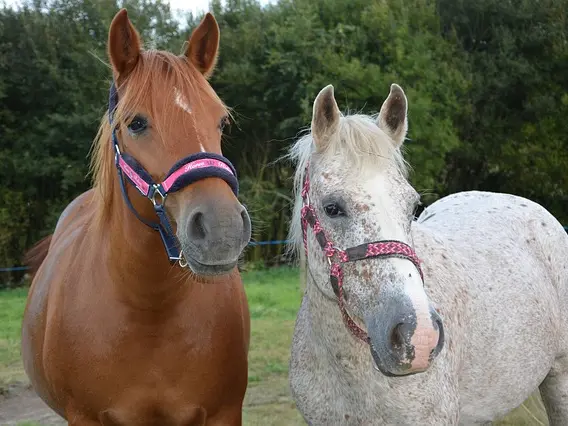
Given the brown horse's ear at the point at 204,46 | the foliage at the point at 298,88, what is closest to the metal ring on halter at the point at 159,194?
the brown horse's ear at the point at 204,46

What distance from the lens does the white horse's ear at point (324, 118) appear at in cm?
249

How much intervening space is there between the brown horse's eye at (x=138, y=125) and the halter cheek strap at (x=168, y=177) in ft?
0.32

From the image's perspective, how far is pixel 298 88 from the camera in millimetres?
13375

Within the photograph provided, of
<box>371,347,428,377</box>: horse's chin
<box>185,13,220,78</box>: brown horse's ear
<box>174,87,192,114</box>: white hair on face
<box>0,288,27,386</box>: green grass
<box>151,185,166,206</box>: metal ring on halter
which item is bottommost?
<box>0,288,27,386</box>: green grass

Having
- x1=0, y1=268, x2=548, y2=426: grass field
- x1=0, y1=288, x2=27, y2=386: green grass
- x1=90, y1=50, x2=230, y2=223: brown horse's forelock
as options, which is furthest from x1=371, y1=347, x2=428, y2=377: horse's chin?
x1=0, y1=288, x2=27, y2=386: green grass

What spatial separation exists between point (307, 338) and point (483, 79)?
1311 cm

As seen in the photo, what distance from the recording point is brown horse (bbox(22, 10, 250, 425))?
2.24 metres

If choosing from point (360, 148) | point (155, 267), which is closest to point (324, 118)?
point (360, 148)

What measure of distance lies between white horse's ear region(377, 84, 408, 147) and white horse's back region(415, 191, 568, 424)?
0.57 m

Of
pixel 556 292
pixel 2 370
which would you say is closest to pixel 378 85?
pixel 2 370

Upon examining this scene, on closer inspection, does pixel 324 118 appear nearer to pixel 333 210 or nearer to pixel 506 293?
pixel 333 210

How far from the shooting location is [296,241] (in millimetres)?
2791

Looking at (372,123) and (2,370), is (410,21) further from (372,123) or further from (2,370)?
(372,123)

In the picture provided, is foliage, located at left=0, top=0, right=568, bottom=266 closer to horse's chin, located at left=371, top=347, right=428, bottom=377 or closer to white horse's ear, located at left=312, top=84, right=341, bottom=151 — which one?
white horse's ear, located at left=312, top=84, right=341, bottom=151
